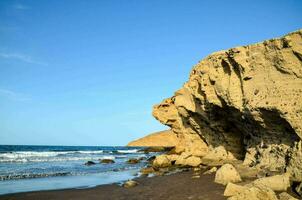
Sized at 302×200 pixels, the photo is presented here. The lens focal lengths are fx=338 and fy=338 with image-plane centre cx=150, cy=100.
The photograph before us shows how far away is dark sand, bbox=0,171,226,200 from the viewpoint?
1257 centimetres

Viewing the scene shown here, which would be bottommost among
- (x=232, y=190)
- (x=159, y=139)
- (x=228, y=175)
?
(x=232, y=190)

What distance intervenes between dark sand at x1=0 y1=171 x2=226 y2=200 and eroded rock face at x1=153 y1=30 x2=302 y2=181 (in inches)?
128

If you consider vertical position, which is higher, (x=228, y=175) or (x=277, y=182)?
(x=228, y=175)

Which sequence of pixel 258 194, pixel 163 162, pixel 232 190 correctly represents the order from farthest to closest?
pixel 163 162 → pixel 232 190 → pixel 258 194

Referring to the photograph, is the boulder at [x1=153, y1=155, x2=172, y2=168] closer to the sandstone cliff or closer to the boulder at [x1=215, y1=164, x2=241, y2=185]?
the boulder at [x1=215, y1=164, x2=241, y2=185]

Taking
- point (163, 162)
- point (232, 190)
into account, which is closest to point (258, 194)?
point (232, 190)

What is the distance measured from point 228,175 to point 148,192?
3502 mm

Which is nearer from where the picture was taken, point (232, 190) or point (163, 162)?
point (232, 190)

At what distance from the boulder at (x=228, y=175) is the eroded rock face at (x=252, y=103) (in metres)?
1.93

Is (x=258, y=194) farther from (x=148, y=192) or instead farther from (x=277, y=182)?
(x=148, y=192)

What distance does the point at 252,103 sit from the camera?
16266 millimetres

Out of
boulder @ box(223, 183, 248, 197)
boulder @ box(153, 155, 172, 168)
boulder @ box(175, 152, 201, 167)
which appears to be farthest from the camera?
boulder @ box(153, 155, 172, 168)

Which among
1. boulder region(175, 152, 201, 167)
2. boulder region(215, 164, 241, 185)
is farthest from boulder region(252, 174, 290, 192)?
boulder region(175, 152, 201, 167)

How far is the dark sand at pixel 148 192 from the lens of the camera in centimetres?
1257
